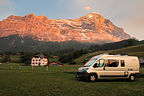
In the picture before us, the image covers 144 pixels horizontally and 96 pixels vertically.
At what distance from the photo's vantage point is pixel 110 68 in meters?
14.9

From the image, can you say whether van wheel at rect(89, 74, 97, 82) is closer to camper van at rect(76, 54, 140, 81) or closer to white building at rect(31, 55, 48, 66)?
camper van at rect(76, 54, 140, 81)

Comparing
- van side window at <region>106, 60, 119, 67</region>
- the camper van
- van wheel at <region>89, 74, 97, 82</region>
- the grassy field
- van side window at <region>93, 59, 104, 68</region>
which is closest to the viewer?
the grassy field

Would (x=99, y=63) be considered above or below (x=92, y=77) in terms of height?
above

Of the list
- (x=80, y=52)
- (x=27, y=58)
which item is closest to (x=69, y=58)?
(x=80, y=52)

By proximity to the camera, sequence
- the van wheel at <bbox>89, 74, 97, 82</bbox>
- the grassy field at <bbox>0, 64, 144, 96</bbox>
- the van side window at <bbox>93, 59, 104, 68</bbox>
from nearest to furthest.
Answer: the grassy field at <bbox>0, 64, 144, 96</bbox> → the van wheel at <bbox>89, 74, 97, 82</bbox> → the van side window at <bbox>93, 59, 104, 68</bbox>

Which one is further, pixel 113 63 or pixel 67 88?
pixel 113 63

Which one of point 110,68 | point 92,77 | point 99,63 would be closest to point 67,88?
point 92,77

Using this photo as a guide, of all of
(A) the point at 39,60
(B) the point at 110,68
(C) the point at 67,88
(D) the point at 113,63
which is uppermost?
(D) the point at 113,63

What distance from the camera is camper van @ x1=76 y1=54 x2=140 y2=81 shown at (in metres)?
14.4

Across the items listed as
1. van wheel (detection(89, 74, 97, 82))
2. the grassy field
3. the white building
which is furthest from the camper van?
the white building

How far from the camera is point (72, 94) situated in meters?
8.18

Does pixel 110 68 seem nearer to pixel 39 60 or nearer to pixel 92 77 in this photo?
pixel 92 77

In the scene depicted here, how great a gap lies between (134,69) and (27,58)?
4505 inches

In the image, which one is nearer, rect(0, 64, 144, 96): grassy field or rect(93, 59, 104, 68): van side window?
rect(0, 64, 144, 96): grassy field
